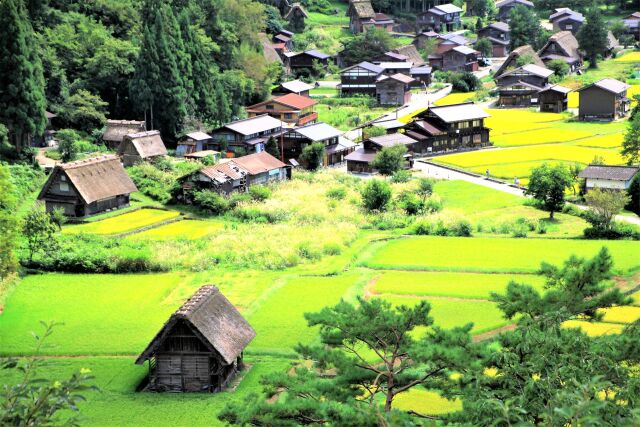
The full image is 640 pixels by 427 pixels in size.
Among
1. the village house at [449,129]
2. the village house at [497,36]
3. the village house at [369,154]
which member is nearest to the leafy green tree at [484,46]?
the village house at [497,36]

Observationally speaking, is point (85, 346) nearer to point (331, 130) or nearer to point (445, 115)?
point (331, 130)

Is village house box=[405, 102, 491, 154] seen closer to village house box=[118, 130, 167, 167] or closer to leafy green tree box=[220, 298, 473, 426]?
village house box=[118, 130, 167, 167]

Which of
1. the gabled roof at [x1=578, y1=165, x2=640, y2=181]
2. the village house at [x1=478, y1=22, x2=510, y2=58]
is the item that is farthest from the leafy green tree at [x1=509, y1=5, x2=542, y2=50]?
the gabled roof at [x1=578, y1=165, x2=640, y2=181]

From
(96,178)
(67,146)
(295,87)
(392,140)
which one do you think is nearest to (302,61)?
(295,87)

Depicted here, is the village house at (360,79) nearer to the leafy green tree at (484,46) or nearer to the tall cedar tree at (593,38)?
the leafy green tree at (484,46)

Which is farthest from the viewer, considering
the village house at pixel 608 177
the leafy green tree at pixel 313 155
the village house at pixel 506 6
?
the village house at pixel 506 6
